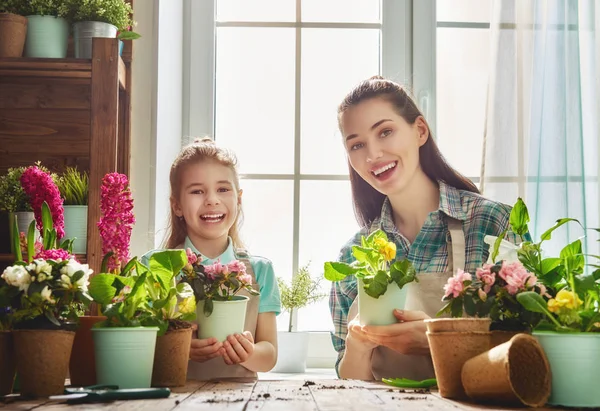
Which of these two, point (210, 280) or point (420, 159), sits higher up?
point (420, 159)

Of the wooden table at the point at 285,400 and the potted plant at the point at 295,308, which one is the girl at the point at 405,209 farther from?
the wooden table at the point at 285,400

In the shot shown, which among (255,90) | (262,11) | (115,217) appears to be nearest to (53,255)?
(115,217)

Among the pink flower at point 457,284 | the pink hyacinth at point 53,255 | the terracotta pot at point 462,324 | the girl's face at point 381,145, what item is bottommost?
the terracotta pot at point 462,324

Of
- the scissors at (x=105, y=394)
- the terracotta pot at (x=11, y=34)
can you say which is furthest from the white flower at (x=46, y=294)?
the terracotta pot at (x=11, y=34)

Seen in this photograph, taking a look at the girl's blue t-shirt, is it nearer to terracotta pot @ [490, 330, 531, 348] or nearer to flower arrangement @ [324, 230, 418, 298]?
flower arrangement @ [324, 230, 418, 298]

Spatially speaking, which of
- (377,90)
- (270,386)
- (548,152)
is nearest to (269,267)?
(377,90)

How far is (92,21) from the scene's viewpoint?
6.89 feet

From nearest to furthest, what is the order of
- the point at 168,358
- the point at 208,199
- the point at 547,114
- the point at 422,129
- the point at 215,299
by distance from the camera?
1. the point at 168,358
2. the point at 215,299
3. the point at 208,199
4. the point at 422,129
5. the point at 547,114

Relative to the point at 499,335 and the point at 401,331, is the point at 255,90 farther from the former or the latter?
the point at 499,335

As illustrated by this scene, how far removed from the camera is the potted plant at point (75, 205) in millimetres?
2059

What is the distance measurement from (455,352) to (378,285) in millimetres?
223

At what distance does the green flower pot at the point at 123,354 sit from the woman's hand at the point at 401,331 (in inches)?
16.2

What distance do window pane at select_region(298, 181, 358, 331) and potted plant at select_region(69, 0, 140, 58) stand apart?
79 centimetres

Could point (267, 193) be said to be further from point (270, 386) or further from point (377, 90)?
point (270, 386)
